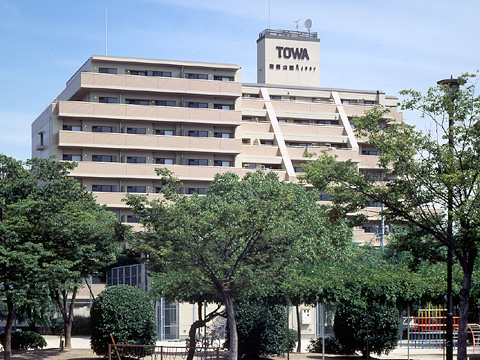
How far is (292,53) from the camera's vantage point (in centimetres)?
10362

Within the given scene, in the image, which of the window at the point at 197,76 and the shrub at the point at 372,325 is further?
the window at the point at 197,76

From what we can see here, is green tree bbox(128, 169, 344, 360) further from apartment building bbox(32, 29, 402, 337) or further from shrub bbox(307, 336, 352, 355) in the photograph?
apartment building bbox(32, 29, 402, 337)

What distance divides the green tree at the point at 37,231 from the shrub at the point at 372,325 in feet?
39.3

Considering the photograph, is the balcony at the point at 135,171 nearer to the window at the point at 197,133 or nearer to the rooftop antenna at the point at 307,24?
the window at the point at 197,133

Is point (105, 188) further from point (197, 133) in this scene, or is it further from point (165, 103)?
point (197, 133)

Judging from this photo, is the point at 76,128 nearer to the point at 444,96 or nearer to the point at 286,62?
the point at 286,62

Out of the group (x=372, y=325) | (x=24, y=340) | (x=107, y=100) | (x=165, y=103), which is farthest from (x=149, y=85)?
(x=372, y=325)

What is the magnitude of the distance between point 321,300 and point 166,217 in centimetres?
819

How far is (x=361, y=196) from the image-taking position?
25891mm

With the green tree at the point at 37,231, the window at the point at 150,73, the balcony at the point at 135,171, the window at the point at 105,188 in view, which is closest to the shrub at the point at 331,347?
the green tree at the point at 37,231

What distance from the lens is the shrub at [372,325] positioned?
33750 mm

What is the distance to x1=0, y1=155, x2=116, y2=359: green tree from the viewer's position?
29.9 metres

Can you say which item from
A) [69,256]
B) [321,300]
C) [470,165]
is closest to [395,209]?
[470,165]

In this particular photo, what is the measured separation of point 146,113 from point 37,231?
4449cm
